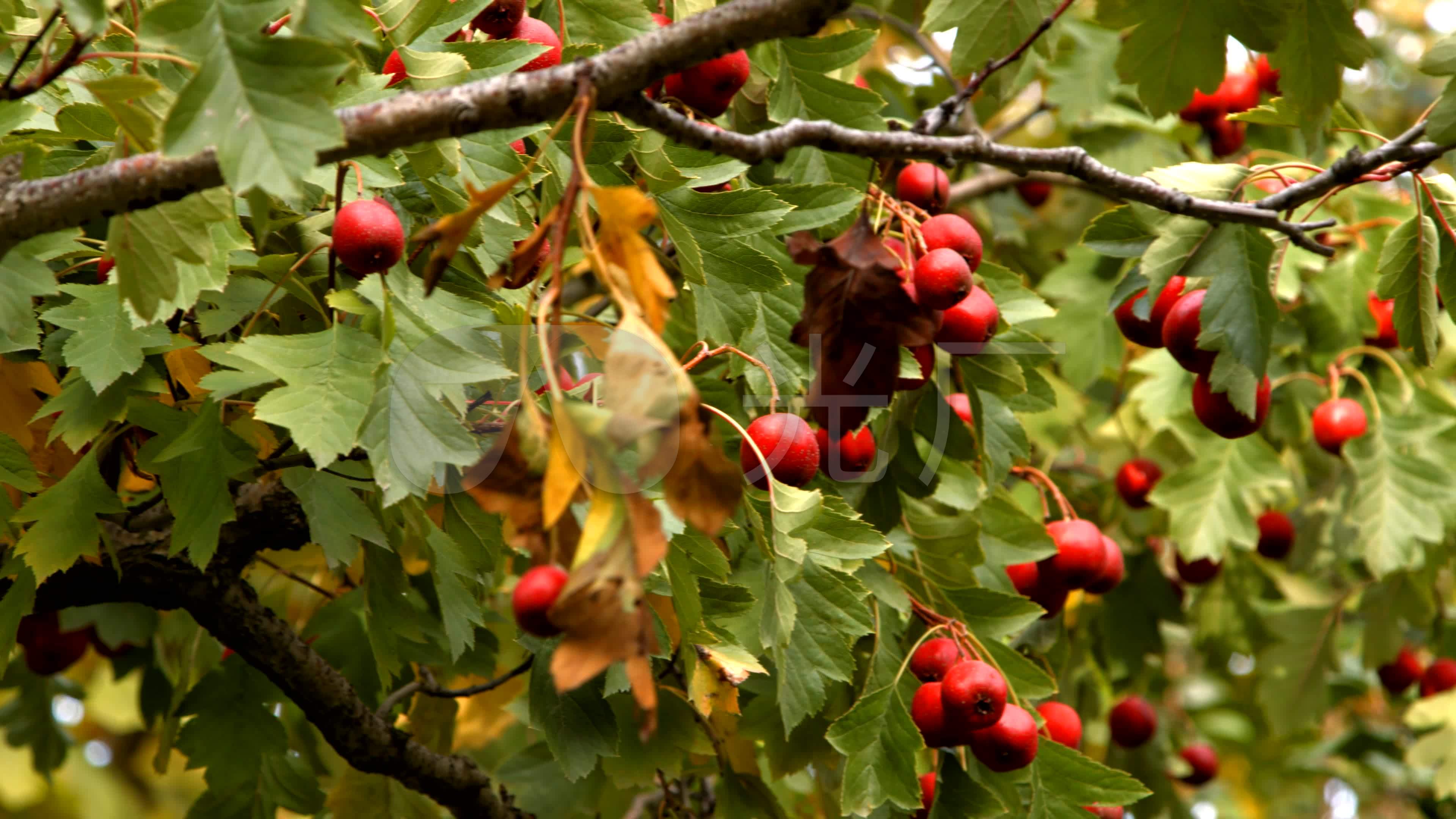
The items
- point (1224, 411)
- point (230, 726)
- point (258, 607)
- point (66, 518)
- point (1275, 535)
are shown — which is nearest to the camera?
point (66, 518)

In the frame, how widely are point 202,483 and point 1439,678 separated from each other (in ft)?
11.0

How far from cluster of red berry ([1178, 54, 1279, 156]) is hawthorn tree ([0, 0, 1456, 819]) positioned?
3 centimetres

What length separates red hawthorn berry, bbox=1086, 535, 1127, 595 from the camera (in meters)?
2.38

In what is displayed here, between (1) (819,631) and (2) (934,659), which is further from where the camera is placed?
(2) (934,659)

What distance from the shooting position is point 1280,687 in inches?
133

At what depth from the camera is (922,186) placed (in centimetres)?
220

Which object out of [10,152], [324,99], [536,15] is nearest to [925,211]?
[536,15]

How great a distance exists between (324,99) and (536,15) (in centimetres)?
110

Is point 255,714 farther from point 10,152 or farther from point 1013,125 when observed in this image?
point 1013,125

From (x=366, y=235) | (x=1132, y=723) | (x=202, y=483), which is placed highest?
(x=366, y=235)

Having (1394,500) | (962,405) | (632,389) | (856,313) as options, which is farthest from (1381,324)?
(632,389)

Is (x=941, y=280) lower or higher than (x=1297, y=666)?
higher

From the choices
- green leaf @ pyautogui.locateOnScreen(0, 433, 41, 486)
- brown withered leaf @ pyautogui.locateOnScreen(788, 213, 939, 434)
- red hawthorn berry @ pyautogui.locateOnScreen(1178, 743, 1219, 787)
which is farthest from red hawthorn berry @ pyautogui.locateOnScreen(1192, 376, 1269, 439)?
red hawthorn berry @ pyautogui.locateOnScreen(1178, 743, 1219, 787)

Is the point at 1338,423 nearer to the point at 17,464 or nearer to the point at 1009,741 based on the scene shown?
the point at 1009,741
